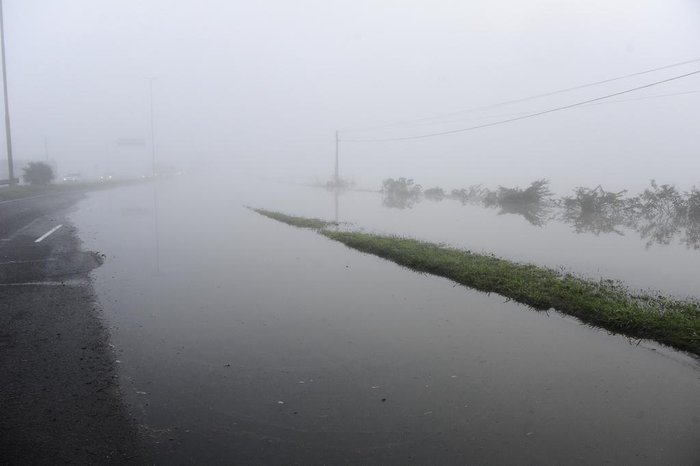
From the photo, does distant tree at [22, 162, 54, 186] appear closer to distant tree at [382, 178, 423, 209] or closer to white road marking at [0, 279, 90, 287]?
distant tree at [382, 178, 423, 209]

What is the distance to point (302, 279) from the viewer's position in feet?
32.6

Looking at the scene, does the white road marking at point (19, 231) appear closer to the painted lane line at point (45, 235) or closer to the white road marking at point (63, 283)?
the painted lane line at point (45, 235)

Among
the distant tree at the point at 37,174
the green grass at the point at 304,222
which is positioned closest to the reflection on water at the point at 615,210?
the green grass at the point at 304,222

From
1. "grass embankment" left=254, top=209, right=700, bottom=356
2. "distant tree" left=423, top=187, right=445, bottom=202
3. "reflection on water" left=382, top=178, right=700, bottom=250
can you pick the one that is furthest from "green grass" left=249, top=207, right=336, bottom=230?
"distant tree" left=423, top=187, right=445, bottom=202

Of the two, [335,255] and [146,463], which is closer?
[146,463]

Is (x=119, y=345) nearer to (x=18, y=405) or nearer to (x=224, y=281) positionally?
(x=18, y=405)

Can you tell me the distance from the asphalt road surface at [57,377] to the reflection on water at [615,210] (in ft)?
56.9

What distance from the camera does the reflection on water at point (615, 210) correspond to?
18.8m

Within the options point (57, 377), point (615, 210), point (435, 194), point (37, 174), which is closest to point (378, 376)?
point (57, 377)

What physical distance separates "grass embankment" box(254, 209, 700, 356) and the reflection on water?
8757 mm

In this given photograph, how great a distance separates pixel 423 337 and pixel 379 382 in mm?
1655

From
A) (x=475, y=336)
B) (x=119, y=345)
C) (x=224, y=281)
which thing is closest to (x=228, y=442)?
(x=119, y=345)

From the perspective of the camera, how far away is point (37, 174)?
3925cm

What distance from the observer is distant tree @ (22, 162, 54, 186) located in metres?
38.8
